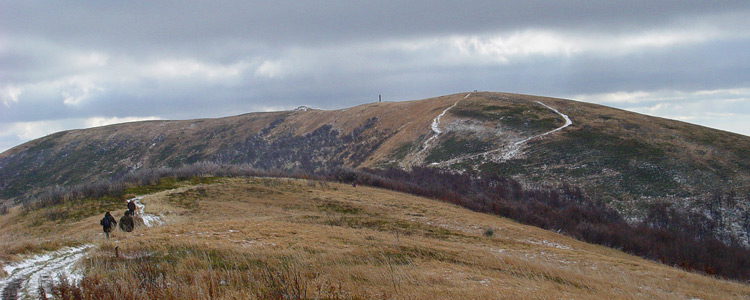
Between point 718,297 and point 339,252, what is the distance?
1342 cm

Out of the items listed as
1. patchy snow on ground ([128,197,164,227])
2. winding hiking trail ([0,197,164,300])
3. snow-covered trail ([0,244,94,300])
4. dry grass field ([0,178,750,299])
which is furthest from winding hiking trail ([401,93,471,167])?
snow-covered trail ([0,244,94,300])

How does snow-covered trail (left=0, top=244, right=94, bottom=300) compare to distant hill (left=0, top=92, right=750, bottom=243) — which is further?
distant hill (left=0, top=92, right=750, bottom=243)

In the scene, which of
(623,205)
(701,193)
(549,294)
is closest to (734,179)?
(701,193)

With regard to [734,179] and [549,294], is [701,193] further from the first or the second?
[549,294]

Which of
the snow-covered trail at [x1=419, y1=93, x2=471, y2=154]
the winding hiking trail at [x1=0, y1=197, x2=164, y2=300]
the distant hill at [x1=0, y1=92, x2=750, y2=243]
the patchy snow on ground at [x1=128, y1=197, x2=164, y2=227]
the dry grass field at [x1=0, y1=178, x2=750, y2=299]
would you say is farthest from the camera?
the snow-covered trail at [x1=419, y1=93, x2=471, y2=154]

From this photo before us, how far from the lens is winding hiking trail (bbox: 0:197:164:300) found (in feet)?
27.3

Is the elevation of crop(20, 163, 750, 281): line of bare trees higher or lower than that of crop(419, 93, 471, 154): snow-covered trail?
lower

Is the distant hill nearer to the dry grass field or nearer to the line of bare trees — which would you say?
the line of bare trees

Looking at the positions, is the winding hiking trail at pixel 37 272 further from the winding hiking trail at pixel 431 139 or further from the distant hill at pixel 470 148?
the winding hiking trail at pixel 431 139

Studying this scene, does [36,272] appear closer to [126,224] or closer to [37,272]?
[37,272]

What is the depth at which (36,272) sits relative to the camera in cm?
1006

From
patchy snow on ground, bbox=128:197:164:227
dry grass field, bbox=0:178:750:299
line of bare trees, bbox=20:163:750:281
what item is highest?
dry grass field, bbox=0:178:750:299

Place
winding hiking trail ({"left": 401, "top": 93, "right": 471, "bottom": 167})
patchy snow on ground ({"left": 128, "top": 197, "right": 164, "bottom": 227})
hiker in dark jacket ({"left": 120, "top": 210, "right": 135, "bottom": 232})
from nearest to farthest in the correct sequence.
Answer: hiker in dark jacket ({"left": 120, "top": 210, "right": 135, "bottom": 232})
patchy snow on ground ({"left": 128, "top": 197, "right": 164, "bottom": 227})
winding hiking trail ({"left": 401, "top": 93, "right": 471, "bottom": 167})

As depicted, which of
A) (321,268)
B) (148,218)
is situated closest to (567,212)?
(148,218)
